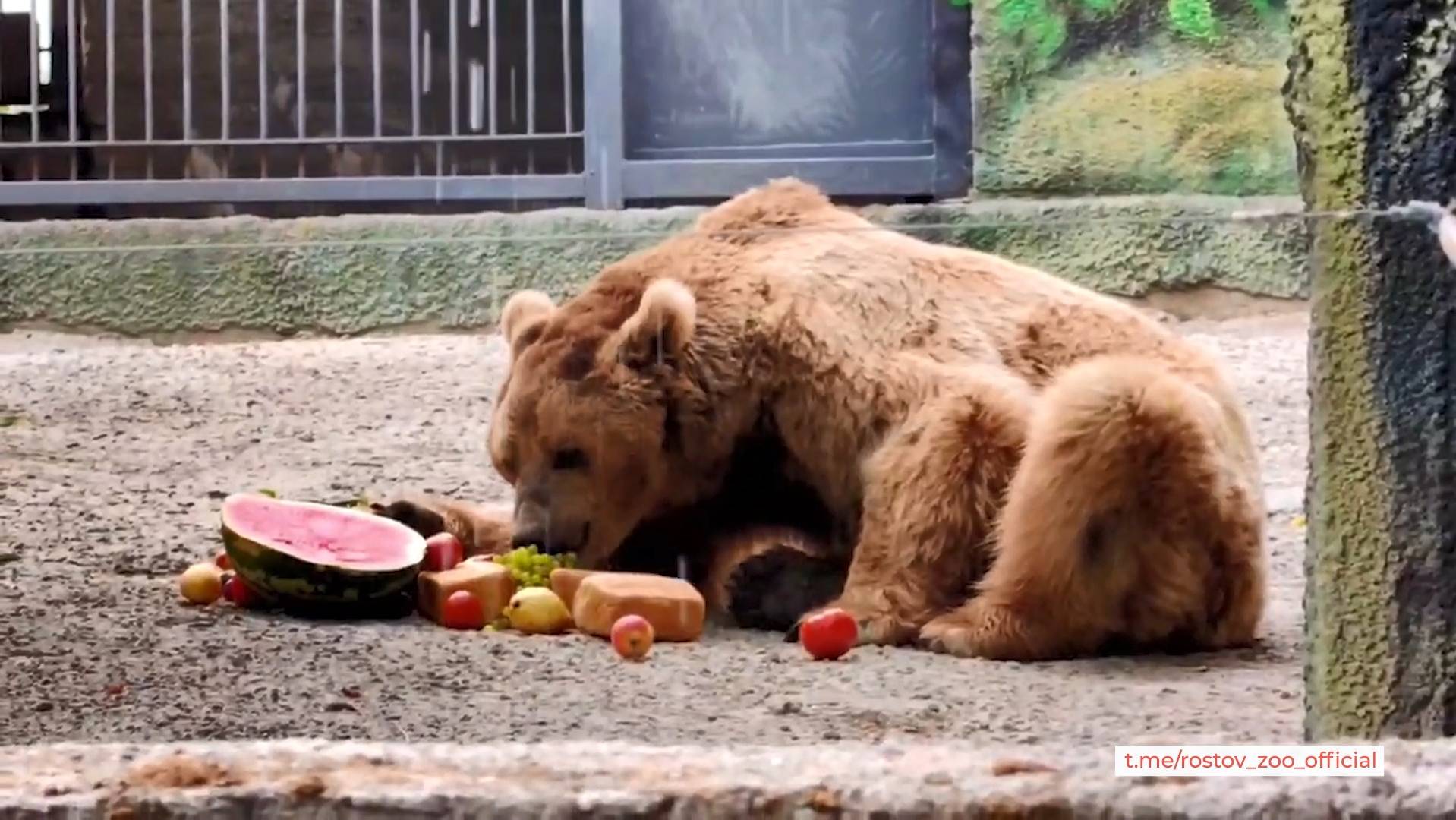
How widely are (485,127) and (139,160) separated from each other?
0.46m

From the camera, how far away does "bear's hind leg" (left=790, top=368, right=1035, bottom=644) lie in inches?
122

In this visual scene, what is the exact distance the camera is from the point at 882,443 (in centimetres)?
323

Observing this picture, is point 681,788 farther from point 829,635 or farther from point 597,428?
point 597,428

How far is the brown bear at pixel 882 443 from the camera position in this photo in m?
2.95

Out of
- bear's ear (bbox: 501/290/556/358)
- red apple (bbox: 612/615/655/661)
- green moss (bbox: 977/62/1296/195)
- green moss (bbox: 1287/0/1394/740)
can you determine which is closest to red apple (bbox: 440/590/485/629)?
red apple (bbox: 612/615/655/661)

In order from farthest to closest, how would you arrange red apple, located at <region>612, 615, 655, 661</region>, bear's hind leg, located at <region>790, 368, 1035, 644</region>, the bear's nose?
the bear's nose < bear's hind leg, located at <region>790, 368, 1035, 644</region> < red apple, located at <region>612, 615, 655, 661</region>

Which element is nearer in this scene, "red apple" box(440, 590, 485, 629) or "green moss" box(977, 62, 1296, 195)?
"green moss" box(977, 62, 1296, 195)

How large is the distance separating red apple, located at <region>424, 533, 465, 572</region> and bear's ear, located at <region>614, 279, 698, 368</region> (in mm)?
395

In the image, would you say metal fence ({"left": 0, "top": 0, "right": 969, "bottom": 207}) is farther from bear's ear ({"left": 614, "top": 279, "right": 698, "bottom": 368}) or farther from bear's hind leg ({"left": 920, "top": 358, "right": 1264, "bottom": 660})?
bear's hind leg ({"left": 920, "top": 358, "right": 1264, "bottom": 660})

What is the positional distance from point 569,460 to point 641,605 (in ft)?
1.68

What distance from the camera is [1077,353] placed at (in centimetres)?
316

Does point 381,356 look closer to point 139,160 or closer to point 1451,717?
point 139,160

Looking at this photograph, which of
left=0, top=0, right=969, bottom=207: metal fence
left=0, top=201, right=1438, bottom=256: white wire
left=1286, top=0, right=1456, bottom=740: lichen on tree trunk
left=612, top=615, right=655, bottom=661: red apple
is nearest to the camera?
left=1286, top=0, right=1456, bottom=740: lichen on tree trunk

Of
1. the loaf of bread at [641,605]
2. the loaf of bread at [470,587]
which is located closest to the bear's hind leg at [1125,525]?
the loaf of bread at [641,605]
